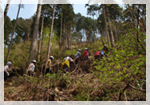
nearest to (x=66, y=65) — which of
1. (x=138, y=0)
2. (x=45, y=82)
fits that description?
(x=45, y=82)

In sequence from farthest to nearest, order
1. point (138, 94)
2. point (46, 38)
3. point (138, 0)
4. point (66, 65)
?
point (46, 38) → point (66, 65) → point (138, 94) → point (138, 0)

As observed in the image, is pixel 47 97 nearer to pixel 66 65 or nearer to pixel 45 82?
pixel 45 82

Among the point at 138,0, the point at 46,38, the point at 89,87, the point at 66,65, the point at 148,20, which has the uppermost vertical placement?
the point at 46,38

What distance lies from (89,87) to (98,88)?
32 cm

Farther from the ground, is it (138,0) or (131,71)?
(138,0)

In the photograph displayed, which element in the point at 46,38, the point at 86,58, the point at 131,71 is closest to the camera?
the point at 131,71

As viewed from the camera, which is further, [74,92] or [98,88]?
[74,92]

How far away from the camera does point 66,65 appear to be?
5.52m

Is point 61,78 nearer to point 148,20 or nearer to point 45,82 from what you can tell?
point 45,82

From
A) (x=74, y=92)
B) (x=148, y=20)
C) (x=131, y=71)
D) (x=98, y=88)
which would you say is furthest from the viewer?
(x=74, y=92)

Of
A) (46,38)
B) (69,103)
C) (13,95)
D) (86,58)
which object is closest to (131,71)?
(69,103)

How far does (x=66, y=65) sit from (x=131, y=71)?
11.9 ft

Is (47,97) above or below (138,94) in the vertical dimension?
below

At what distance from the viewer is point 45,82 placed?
3.82m
